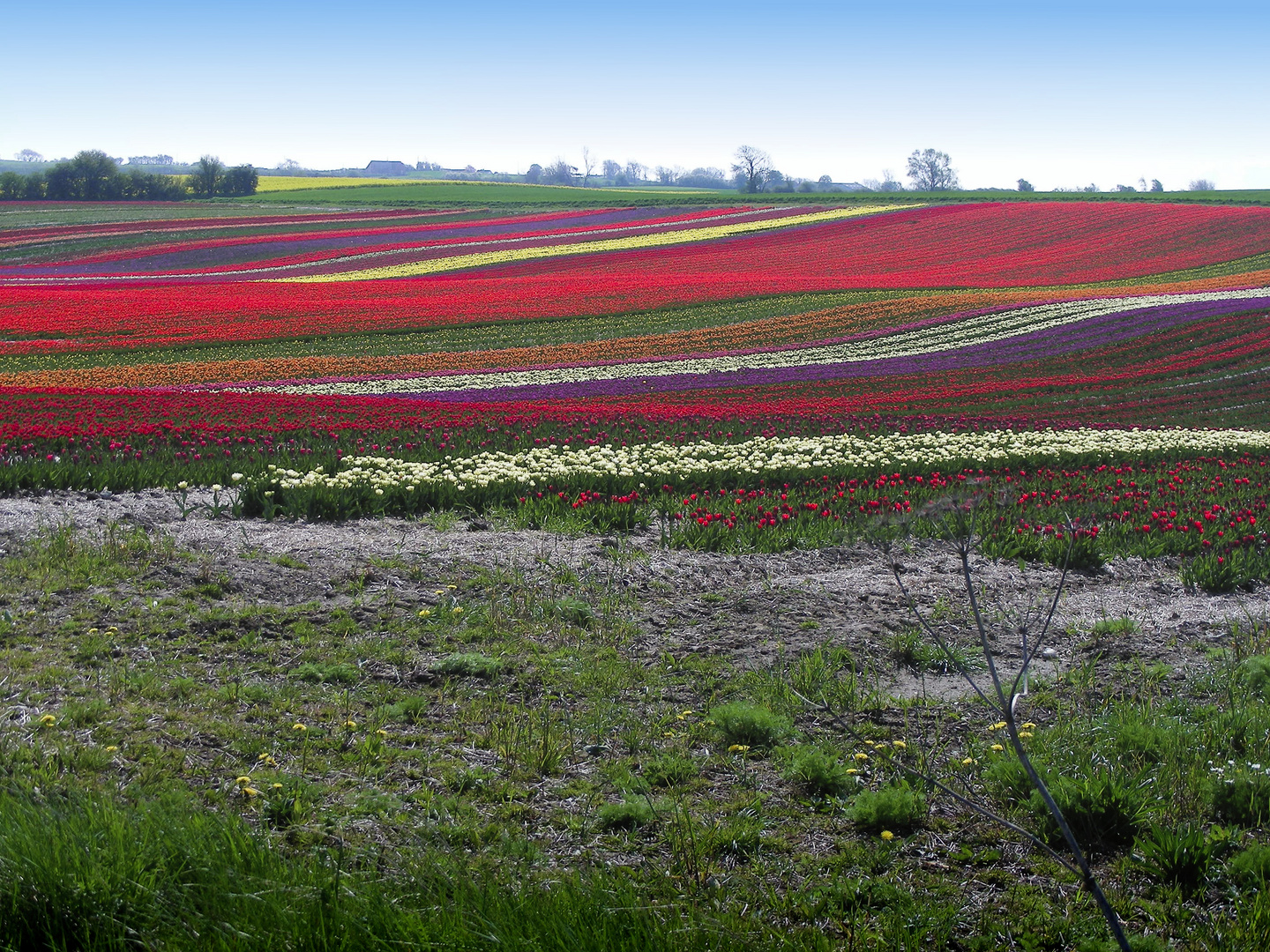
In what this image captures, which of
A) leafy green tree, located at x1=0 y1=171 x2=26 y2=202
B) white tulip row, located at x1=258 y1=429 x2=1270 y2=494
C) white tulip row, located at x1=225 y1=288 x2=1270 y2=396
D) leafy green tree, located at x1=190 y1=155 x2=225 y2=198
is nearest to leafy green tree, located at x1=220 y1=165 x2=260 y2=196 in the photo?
leafy green tree, located at x1=190 y1=155 x2=225 y2=198

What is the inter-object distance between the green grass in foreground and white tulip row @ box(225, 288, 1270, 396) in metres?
17.5

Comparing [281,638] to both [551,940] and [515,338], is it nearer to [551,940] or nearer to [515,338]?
[551,940]

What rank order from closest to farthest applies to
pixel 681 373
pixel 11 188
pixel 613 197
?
pixel 681 373 < pixel 11 188 < pixel 613 197

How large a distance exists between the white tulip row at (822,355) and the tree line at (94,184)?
90.1 meters

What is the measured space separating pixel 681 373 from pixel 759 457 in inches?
588

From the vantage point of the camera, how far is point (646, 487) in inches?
527

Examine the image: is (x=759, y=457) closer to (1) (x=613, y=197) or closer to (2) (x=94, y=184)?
(1) (x=613, y=197)

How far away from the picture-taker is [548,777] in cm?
595

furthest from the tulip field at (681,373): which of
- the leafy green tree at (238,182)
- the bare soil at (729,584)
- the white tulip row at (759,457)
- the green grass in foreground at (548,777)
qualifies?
the leafy green tree at (238,182)

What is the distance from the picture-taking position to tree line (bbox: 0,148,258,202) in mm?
98875

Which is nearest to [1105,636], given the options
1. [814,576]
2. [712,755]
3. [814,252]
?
[814,576]

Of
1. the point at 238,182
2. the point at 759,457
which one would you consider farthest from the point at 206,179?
the point at 759,457

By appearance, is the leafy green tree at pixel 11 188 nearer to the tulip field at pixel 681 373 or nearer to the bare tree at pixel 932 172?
the tulip field at pixel 681 373

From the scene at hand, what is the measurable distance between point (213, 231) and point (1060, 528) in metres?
75.7
